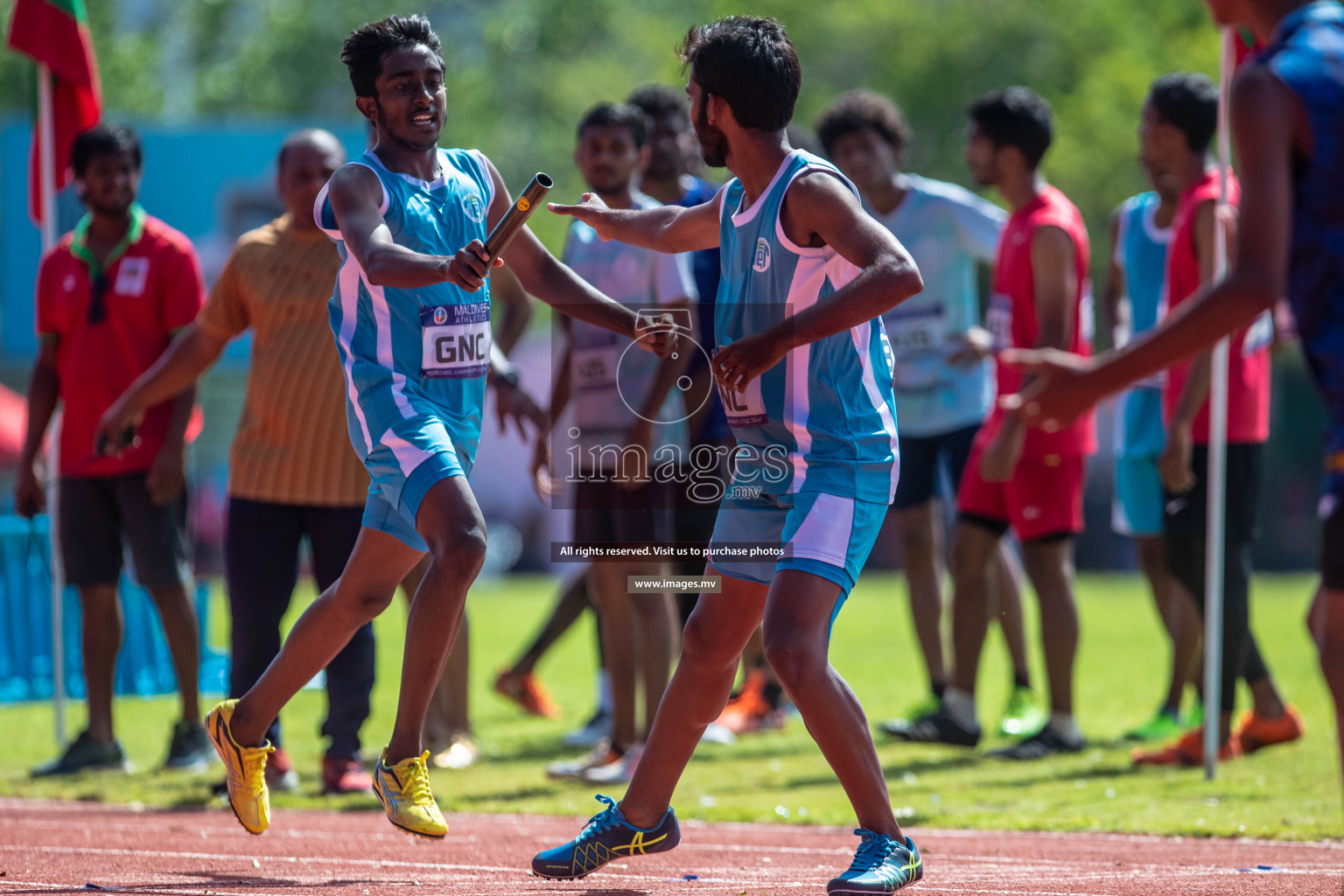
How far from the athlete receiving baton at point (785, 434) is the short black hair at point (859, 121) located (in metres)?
3.66

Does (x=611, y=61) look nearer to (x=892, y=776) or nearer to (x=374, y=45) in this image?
(x=892, y=776)

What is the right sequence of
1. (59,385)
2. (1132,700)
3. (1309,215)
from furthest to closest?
1. (1132,700)
2. (59,385)
3. (1309,215)

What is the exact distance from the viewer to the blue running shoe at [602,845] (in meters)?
4.34

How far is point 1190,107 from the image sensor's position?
7.28 m

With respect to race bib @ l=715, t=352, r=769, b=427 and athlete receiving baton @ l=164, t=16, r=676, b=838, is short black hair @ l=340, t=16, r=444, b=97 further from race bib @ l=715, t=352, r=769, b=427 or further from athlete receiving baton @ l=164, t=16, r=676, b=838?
race bib @ l=715, t=352, r=769, b=427

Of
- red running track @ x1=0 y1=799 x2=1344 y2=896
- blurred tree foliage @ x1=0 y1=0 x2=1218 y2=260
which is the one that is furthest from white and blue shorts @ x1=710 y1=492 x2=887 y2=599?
blurred tree foliage @ x1=0 y1=0 x2=1218 y2=260

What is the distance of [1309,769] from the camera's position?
22.9 ft

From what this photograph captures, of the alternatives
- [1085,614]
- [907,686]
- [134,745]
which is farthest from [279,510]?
[1085,614]

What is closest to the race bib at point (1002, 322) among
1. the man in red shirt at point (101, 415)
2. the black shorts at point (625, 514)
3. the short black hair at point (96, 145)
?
the black shorts at point (625, 514)

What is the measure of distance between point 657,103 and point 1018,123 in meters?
1.74

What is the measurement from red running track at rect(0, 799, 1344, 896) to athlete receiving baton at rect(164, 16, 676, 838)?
0.28 m

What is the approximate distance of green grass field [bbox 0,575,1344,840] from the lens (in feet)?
19.9

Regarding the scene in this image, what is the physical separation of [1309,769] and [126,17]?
43314 millimetres

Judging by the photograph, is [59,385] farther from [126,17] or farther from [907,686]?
[126,17]
